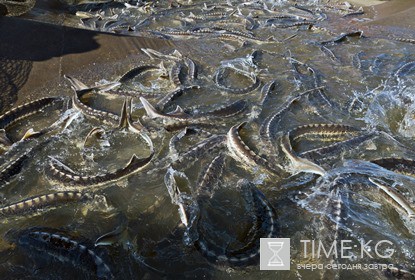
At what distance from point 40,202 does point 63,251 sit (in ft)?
2.64

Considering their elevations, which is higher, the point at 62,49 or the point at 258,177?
the point at 62,49

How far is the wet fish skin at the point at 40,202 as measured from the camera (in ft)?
11.0

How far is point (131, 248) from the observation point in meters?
3.08

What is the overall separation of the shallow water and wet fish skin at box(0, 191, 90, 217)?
2.7 inches

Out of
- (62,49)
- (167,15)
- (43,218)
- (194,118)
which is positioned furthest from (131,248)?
(167,15)

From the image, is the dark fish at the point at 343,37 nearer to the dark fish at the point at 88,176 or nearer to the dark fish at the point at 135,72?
the dark fish at the point at 135,72

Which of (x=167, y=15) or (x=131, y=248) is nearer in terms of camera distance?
(x=131, y=248)

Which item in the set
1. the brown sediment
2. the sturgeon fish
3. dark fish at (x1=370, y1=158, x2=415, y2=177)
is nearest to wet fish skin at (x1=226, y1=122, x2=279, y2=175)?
the sturgeon fish

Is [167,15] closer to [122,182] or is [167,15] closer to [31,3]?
[31,3]

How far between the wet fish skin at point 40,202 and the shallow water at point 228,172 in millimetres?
70

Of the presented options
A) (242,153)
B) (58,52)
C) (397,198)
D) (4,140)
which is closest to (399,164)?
(397,198)

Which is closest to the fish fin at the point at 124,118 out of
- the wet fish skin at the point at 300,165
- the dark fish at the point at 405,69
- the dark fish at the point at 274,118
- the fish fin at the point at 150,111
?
the fish fin at the point at 150,111

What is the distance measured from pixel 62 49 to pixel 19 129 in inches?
87.4

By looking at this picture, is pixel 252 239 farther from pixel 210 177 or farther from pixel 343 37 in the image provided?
pixel 343 37
